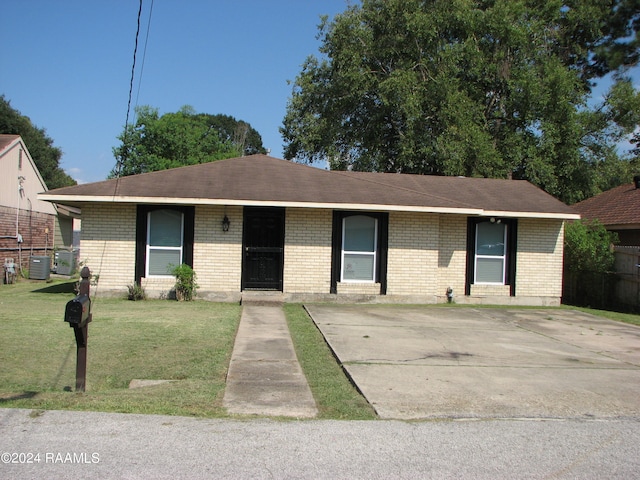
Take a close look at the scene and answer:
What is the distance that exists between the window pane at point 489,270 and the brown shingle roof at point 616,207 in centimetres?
689

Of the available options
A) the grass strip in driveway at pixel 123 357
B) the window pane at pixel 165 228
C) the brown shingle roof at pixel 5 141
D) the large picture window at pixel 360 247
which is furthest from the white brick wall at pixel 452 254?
the brown shingle roof at pixel 5 141

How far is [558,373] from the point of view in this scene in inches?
309

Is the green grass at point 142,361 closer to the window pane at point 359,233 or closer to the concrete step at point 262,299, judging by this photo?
the concrete step at point 262,299

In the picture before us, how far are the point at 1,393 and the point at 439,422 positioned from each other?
14.7ft

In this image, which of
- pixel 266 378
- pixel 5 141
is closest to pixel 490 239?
pixel 266 378

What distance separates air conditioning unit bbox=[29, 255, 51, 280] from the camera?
21.1 m

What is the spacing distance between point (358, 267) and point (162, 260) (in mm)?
5071

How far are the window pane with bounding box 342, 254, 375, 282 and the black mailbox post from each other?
973 cm

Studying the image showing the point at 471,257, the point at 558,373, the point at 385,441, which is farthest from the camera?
the point at 471,257

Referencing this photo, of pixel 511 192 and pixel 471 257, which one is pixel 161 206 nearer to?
pixel 471 257

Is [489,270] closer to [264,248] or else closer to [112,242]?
[264,248]

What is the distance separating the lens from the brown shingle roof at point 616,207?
69.4ft

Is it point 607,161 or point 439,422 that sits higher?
point 607,161

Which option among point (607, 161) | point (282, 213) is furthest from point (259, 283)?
point (607, 161)
